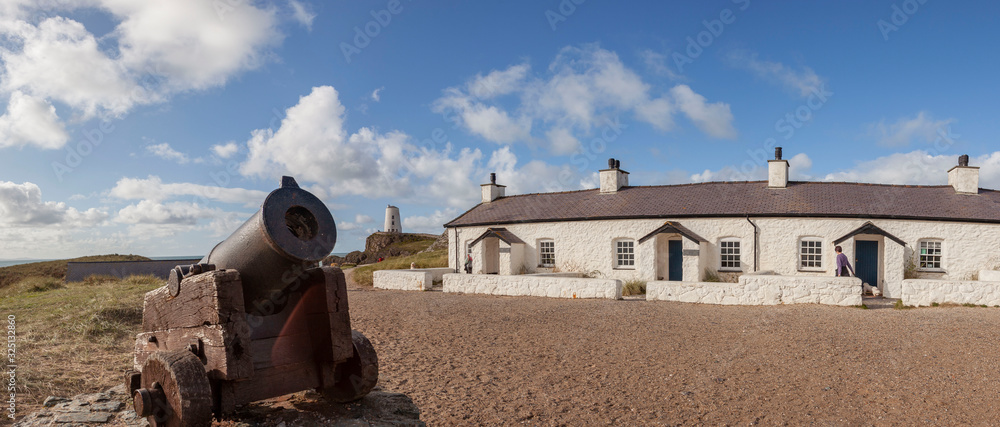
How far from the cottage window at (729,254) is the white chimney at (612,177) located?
4.94 m

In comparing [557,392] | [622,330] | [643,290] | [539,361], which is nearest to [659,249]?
[643,290]

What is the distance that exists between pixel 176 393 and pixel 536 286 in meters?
11.1

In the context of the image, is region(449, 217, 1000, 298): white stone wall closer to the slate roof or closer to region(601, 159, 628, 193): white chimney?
the slate roof

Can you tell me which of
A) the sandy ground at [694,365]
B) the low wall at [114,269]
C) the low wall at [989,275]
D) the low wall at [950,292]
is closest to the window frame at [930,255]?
the low wall at [989,275]

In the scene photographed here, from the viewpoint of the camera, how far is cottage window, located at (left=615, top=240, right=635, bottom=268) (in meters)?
17.5

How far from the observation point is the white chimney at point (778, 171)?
58.4 ft

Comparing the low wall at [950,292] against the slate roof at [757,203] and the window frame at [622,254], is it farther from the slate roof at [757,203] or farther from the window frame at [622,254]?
the window frame at [622,254]

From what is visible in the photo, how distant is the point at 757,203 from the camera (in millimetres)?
16719

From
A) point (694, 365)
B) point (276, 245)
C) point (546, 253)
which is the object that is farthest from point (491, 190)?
point (276, 245)

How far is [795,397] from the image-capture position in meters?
5.22

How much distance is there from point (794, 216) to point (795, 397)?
12189mm

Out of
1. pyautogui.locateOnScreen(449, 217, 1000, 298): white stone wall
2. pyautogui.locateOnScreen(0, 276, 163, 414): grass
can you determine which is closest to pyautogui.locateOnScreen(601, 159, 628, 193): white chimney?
pyautogui.locateOnScreen(449, 217, 1000, 298): white stone wall

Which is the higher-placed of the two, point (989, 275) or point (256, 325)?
point (256, 325)

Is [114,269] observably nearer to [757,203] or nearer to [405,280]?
[405,280]
